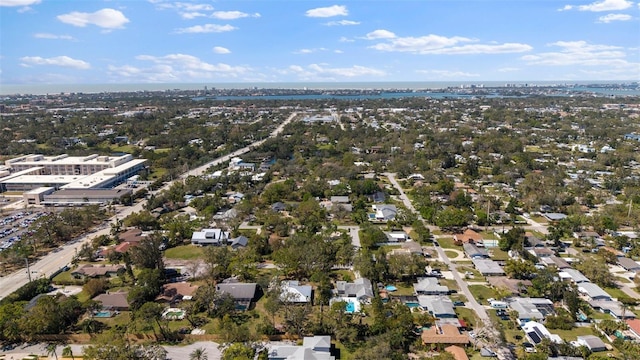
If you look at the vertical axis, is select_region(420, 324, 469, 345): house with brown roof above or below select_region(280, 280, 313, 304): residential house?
below

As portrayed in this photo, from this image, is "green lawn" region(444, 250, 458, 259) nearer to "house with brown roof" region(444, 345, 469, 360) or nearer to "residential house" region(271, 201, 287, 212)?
"house with brown roof" region(444, 345, 469, 360)

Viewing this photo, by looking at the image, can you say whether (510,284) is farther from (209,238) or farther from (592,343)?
(209,238)

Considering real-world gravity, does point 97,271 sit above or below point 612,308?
above

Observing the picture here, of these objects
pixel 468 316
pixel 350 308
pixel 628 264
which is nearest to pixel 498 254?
pixel 628 264

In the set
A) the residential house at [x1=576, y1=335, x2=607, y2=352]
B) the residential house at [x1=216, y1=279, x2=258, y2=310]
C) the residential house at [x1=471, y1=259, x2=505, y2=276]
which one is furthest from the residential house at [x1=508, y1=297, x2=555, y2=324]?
the residential house at [x1=216, y1=279, x2=258, y2=310]

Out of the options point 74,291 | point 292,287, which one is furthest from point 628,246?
point 74,291
